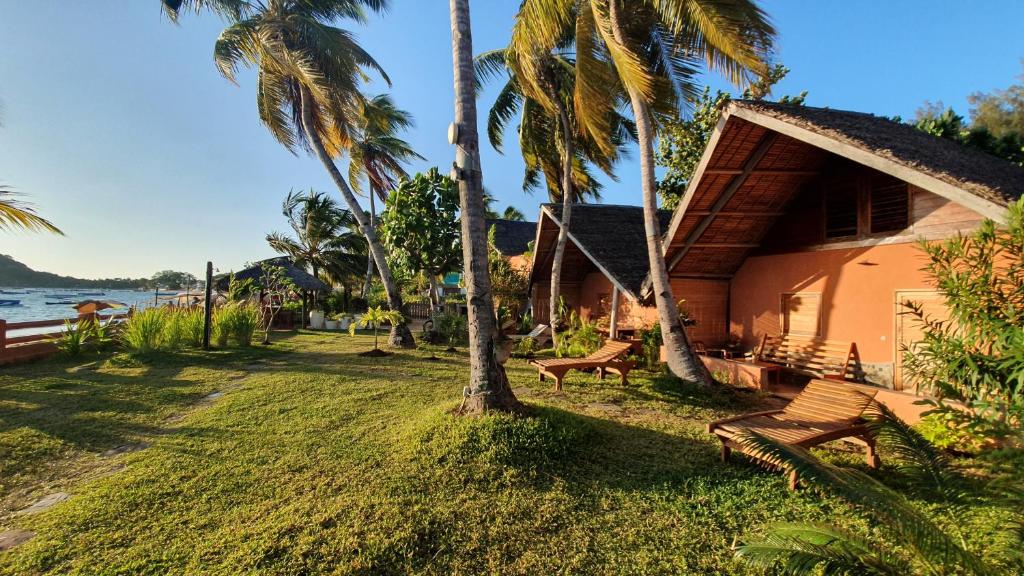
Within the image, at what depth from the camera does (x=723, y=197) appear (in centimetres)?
888

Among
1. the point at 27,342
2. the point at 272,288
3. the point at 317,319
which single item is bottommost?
the point at 27,342

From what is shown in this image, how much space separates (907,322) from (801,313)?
6.22 ft

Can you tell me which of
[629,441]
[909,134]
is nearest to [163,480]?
[629,441]

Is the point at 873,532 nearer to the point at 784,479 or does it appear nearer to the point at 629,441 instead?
the point at 784,479

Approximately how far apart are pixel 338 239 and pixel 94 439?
23.5 m

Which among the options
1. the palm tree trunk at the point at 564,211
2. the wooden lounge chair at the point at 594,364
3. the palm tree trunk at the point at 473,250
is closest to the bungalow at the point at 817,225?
the palm tree trunk at the point at 564,211

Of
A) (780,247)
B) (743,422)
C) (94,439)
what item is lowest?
(94,439)

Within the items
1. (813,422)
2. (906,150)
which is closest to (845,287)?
(906,150)

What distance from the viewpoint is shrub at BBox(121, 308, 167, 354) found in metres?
11.3

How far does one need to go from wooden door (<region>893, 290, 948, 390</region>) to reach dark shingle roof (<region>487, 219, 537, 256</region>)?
1550 centimetres

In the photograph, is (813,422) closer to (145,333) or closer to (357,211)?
(357,211)

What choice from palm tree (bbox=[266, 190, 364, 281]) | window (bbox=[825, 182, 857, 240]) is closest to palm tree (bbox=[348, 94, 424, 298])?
palm tree (bbox=[266, 190, 364, 281])

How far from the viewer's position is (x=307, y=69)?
12.1m

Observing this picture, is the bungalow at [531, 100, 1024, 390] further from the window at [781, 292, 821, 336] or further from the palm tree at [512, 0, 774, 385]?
the palm tree at [512, 0, 774, 385]
